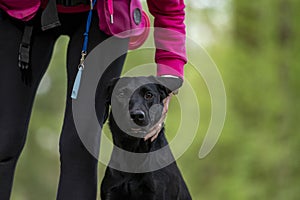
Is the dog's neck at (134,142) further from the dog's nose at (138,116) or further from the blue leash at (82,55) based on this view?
the blue leash at (82,55)

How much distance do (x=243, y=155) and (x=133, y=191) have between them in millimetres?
11449

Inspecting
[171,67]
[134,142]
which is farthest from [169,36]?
[134,142]

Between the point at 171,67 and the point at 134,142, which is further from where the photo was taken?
the point at 134,142

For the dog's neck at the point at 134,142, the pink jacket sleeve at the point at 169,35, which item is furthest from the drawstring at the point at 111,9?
the dog's neck at the point at 134,142

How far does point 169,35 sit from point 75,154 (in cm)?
76

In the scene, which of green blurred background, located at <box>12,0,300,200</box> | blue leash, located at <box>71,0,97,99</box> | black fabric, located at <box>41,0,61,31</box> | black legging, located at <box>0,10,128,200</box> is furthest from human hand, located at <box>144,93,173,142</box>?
green blurred background, located at <box>12,0,300,200</box>

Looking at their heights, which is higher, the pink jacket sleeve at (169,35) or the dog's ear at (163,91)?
the pink jacket sleeve at (169,35)

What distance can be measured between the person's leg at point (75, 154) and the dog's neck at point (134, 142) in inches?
18.5

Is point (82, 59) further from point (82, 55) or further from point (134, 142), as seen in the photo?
point (134, 142)

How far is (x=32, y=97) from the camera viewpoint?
3379mm

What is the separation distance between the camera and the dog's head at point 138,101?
3600 mm

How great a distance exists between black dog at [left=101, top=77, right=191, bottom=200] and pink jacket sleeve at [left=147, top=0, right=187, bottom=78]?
17cm

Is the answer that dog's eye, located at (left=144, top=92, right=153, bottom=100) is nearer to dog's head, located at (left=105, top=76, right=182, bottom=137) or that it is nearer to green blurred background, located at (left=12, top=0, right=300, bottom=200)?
dog's head, located at (left=105, top=76, right=182, bottom=137)

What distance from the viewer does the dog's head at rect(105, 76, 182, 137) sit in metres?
3.60
